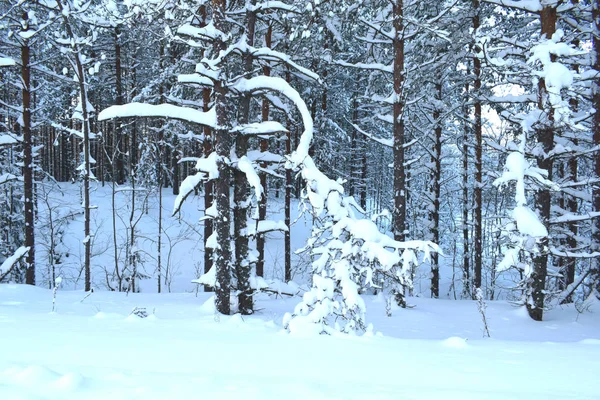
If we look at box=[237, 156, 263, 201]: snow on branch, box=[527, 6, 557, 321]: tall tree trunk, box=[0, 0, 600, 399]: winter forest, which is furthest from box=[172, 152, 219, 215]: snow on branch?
box=[527, 6, 557, 321]: tall tree trunk

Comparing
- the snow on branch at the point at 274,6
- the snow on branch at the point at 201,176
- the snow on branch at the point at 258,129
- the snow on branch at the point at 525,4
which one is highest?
the snow on branch at the point at 525,4

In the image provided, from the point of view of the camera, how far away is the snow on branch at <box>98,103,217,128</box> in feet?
22.8

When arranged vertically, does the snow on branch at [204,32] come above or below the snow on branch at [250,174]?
A: above

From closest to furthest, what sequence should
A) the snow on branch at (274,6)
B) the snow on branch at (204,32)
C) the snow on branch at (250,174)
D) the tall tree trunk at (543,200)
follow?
1. the snow on branch at (250,174)
2. the snow on branch at (204,32)
3. the snow on branch at (274,6)
4. the tall tree trunk at (543,200)

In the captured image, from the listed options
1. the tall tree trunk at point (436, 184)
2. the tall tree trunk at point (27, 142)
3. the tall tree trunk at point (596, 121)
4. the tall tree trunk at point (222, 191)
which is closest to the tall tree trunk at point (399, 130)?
the tall tree trunk at point (222, 191)

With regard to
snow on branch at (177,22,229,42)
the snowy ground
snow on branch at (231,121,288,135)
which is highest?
snow on branch at (177,22,229,42)

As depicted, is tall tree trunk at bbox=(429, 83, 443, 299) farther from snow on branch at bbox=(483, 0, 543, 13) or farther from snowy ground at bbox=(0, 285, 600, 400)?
snowy ground at bbox=(0, 285, 600, 400)

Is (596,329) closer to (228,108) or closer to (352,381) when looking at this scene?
(352,381)

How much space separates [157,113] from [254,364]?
517 centimetres

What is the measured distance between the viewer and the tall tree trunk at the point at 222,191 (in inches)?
299

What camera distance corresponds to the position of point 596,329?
8172mm

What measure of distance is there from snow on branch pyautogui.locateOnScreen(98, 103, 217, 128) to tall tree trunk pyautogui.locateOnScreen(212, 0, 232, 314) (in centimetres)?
22

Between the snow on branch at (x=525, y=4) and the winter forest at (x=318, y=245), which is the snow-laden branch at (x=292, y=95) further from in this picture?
the snow on branch at (x=525, y=4)

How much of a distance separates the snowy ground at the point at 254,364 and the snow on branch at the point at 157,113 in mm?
3399
